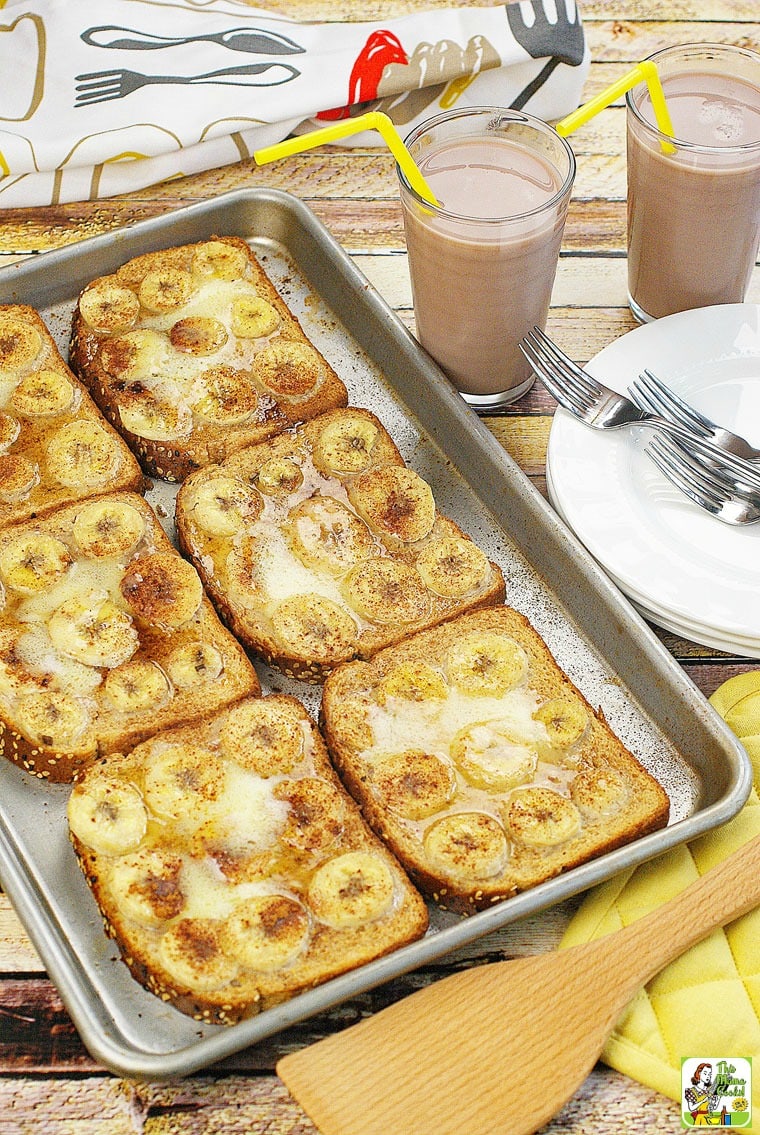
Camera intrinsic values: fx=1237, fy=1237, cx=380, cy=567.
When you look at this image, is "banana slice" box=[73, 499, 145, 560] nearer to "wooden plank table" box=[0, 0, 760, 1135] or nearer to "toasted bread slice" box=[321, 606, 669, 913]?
"toasted bread slice" box=[321, 606, 669, 913]

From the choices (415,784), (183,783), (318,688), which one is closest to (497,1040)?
(415,784)

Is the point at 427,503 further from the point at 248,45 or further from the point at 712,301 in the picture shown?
the point at 248,45

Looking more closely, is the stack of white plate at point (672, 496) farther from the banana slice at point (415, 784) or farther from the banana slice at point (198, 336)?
the banana slice at point (198, 336)

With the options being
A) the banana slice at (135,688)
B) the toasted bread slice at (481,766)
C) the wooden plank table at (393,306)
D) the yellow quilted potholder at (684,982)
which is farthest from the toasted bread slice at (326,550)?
the yellow quilted potholder at (684,982)

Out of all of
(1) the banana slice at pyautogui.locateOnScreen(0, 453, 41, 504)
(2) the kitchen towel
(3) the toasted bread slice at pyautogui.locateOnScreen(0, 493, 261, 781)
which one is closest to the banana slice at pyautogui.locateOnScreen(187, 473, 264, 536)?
(3) the toasted bread slice at pyautogui.locateOnScreen(0, 493, 261, 781)

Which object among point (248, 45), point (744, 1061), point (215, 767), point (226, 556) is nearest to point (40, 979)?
point (215, 767)

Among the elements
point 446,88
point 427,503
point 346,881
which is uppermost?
point 446,88
